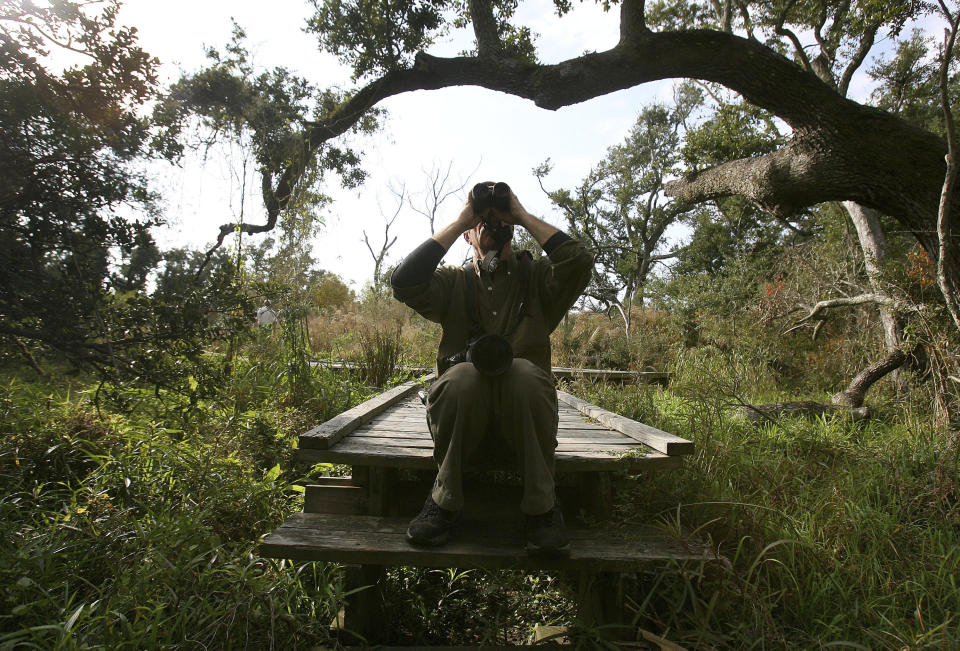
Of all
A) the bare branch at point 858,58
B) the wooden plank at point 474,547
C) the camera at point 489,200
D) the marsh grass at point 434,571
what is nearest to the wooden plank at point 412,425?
the marsh grass at point 434,571

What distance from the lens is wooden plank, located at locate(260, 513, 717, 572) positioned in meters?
1.51

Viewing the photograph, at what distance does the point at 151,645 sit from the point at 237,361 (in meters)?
3.15

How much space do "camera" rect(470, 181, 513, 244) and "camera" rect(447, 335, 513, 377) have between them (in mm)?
599

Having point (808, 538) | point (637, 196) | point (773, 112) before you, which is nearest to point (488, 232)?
point (808, 538)

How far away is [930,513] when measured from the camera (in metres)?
2.14

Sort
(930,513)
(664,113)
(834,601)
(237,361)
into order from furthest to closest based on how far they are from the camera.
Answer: (664,113)
(237,361)
(930,513)
(834,601)

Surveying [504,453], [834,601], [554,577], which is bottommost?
[554,577]

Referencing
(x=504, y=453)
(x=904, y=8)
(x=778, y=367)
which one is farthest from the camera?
(x=778, y=367)

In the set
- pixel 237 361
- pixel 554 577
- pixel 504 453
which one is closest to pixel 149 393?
pixel 237 361

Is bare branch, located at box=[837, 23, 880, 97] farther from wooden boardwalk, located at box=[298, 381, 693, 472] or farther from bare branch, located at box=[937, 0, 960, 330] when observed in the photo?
wooden boardwalk, located at box=[298, 381, 693, 472]

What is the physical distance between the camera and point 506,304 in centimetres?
212

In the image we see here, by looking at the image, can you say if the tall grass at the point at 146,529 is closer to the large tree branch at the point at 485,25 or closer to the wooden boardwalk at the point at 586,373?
the wooden boardwalk at the point at 586,373

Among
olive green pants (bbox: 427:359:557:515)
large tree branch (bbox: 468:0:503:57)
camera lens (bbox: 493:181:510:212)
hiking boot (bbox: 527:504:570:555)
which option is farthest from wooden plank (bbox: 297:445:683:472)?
large tree branch (bbox: 468:0:503:57)

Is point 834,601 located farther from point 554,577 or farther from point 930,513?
point 554,577
